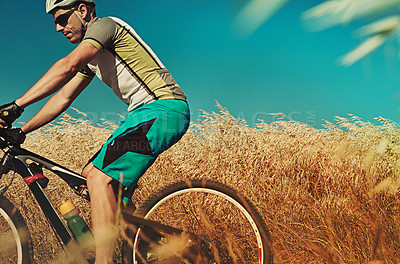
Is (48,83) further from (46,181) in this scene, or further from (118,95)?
(46,181)

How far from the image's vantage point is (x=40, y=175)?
2012mm

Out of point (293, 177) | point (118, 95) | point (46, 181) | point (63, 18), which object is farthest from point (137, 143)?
point (293, 177)

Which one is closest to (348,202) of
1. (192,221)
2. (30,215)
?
(192,221)

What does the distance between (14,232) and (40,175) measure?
1.30ft

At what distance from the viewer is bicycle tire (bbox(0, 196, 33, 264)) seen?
1995 millimetres

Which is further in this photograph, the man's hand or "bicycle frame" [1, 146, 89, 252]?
"bicycle frame" [1, 146, 89, 252]

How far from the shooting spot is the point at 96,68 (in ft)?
6.85

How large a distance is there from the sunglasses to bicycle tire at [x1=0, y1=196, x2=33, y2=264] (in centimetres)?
119

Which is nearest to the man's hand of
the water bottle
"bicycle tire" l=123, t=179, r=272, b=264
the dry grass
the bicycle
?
the bicycle

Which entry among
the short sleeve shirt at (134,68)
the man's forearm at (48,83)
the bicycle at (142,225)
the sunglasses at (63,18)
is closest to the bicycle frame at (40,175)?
the bicycle at (142,225)

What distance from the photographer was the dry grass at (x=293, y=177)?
2154mm

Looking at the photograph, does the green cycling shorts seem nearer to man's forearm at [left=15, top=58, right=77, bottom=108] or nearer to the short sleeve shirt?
the short sleeve shirt

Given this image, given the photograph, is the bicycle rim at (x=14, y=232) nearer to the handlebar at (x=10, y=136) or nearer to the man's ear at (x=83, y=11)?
the handlebar at (x=10, y=136)

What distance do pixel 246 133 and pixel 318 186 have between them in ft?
4.20
